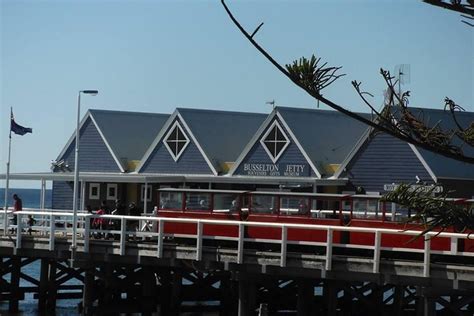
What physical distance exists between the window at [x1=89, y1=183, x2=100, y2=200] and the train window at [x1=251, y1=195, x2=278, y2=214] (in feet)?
61.7

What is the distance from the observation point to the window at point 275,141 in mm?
40938

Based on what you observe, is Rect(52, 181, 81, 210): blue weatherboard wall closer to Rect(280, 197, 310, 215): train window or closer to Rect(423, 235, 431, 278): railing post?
Rect(280, 197, 310, 215): train window

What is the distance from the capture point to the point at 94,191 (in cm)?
4469

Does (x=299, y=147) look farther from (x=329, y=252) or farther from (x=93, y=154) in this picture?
(x=329, y=252)

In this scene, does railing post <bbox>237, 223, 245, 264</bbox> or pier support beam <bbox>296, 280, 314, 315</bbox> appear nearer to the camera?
railing post <bbox>237, 223, 245, 264</bbox>

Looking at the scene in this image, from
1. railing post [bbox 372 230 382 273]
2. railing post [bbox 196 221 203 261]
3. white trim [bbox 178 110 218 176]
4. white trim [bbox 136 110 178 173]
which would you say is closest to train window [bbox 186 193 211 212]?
railing post [bbox 196 221 203 261]

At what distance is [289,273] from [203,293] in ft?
25.7

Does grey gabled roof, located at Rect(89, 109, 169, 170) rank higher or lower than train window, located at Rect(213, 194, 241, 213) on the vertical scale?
higher

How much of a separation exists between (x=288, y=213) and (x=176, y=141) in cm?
1834

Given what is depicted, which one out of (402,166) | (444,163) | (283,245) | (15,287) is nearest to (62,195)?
(15,287)

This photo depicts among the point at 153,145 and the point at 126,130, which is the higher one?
the point at 126,130

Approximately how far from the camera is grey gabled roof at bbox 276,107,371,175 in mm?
40531

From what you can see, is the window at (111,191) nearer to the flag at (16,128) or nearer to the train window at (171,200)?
the flag at (16,128)

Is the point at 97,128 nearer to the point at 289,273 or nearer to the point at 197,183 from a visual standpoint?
the point at 197,183
